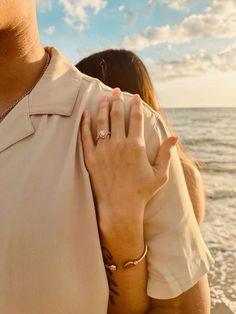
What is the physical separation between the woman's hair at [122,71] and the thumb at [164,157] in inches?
110

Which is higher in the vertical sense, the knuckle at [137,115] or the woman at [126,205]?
the knuckle at [137,115]

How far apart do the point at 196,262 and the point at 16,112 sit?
0.60m

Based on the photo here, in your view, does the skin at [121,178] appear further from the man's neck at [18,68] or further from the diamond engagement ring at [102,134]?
the man's neck at [18,68]

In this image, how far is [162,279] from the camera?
55.1 inches

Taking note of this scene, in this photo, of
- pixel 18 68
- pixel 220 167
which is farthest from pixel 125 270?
pixel 220 167

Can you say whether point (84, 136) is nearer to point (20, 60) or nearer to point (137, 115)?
point (137, 115)

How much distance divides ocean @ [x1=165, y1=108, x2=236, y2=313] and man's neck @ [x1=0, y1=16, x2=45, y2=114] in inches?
114

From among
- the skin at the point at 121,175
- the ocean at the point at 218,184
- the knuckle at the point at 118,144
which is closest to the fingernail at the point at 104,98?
the skin at the point at 121,175

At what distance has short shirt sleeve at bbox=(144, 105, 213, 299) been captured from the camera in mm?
1390

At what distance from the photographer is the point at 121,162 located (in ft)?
4.60

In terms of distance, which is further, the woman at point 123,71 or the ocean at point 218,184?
the ocean at point 218,184

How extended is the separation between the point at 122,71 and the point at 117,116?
9.78 feet

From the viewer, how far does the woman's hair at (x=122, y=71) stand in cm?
423

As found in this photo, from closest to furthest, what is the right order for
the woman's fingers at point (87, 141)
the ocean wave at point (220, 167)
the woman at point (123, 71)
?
1. the woman's fingers at point (87, 141)
2. the woman at point (123, 71)
3. the ocean wave at point (220, 167)
